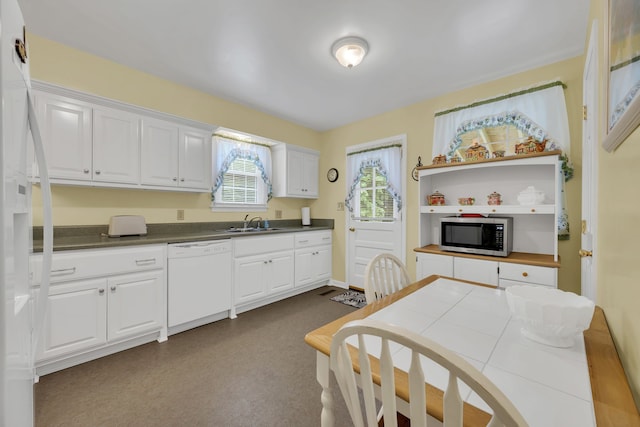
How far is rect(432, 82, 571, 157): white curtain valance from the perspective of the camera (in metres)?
2.33

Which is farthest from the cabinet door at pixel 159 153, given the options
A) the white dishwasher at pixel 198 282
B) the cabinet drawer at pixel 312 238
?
the cabinet drawer at pixel 312 238

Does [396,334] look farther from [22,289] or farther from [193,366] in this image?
[193,366]

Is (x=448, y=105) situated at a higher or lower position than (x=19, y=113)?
higher

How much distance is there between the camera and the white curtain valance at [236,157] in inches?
129

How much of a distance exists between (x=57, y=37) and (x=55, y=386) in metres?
2.72

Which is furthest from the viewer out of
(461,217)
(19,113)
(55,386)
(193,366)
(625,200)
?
(461,217)

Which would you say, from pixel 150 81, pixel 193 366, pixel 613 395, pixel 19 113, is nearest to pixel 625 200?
pixel 613 395

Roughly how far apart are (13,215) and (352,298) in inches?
131

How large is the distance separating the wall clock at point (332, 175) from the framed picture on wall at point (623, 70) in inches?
133

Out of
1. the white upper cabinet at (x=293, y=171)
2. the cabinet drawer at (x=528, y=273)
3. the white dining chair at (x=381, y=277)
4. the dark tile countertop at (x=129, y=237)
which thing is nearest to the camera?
the white dining chair at (x=381, y=277)

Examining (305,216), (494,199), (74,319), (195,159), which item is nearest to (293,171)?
(305,216)

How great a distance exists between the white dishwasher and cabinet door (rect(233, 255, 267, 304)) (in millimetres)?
105

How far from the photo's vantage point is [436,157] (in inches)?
116

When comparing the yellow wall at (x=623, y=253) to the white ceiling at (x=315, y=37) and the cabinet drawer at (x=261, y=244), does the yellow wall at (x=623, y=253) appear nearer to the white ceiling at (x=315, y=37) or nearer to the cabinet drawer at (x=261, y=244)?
the white ceiling at (x=315, y=37)
